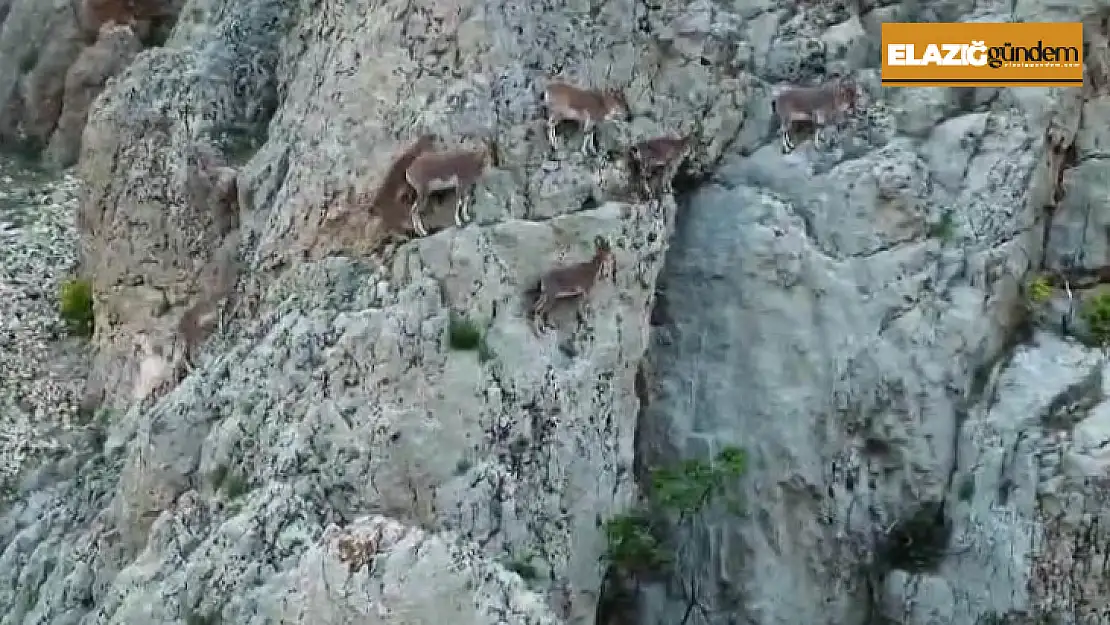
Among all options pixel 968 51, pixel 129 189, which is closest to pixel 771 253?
pixel 968 51

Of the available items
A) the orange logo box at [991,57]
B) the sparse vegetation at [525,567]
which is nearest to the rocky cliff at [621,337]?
the sparse vegetation at [525,567]

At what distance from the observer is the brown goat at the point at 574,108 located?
1554cm

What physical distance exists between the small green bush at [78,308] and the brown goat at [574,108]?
982 centimetres

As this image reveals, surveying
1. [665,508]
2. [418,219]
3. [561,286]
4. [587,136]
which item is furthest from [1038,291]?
[418,219]

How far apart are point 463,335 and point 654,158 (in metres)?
3.55

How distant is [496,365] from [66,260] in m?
12.1

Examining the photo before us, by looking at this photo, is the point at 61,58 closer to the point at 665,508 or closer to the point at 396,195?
the point at 396,195

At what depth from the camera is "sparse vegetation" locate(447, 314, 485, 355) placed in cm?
1399

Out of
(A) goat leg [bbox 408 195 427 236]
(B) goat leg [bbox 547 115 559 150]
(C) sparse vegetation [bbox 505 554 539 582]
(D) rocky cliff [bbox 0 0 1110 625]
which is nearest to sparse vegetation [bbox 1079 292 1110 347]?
(D) rocky cliff [bbox 0 0 1110 625]

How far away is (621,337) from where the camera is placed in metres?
15.2

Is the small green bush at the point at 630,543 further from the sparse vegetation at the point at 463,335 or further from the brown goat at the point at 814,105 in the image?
the brown goat at the point at 814,105

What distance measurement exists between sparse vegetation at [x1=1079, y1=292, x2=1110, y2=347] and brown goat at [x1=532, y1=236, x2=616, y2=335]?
635 cm

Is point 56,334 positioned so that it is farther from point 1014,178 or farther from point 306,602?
point 1014,178

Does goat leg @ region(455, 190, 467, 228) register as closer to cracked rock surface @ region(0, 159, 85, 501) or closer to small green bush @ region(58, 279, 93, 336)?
cracked rock surface @ region(0, 159, 85, 501)
